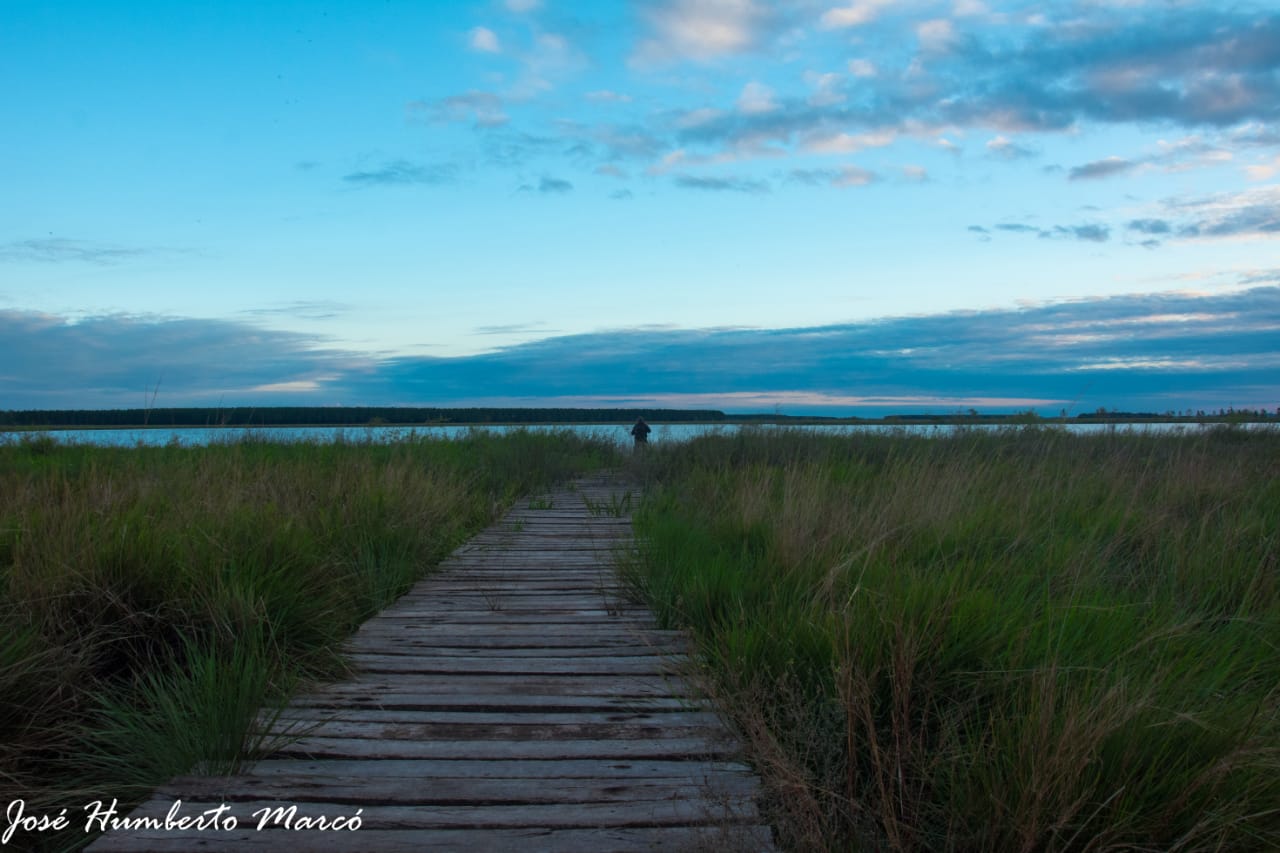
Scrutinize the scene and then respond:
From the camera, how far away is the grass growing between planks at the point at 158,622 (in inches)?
113

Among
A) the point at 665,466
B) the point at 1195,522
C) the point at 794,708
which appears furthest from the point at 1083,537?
the point at 665,466

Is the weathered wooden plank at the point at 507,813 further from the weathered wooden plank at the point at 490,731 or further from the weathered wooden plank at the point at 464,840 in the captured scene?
the weathered wooden plank at the point at 490,731

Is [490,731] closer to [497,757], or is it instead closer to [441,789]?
[497,757]

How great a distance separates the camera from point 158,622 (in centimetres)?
378

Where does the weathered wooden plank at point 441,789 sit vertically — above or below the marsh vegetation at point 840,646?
below

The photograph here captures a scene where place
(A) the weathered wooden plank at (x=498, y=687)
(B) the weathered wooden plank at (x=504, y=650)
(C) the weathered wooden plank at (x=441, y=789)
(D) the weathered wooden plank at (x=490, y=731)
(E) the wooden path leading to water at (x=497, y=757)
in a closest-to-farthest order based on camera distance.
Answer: (E) the wooden path leading to water at (x=497, y=757) → (C) the weathered wooden plank at (x=441, y=789) → (D) the weathered wooden plank at (x=490, y=731) → (A) the weathered wooden plank at (x=498, y=687) → (B) the weathered wooden plank at (x=504, y=650)

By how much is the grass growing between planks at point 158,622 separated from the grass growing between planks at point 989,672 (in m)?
1.91

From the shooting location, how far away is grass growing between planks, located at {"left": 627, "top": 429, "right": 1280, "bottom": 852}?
7.30ft

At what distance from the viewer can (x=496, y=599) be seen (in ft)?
18.3

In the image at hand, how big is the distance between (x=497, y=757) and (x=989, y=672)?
71.8 inches

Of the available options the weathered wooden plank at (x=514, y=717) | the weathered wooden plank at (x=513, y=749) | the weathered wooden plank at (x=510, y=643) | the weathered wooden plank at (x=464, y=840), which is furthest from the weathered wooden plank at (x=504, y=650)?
the weathered wooden plank at (x=464, y=840)

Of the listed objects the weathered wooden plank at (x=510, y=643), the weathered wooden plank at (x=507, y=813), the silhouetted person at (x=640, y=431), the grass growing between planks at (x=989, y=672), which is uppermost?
the silhouetted person at (x=640, y=431)

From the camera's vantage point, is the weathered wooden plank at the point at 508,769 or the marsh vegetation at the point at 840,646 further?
the weathered wooden plank at the point at 508,769

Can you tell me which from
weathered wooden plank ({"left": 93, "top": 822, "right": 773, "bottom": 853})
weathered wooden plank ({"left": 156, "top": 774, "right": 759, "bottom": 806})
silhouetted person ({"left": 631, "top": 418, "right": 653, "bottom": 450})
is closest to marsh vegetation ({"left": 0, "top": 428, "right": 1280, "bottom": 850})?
weathered wooden plank ({"left": 156, "top": 774, "right": 759, "bottom": 806})
